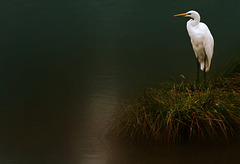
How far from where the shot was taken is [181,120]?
2.54 meters

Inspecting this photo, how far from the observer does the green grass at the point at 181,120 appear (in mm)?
2514

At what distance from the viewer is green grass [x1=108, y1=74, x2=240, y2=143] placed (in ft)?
8.25

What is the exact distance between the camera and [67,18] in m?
7.30

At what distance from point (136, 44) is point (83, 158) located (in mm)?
3746

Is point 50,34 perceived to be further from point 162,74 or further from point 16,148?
point 16,148

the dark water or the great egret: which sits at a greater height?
the great egret

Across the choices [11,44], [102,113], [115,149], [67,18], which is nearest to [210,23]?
[67,18]

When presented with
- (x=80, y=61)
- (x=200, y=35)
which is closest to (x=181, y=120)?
(x=200, y=35)

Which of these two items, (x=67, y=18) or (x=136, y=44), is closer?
(x=136, y=44)

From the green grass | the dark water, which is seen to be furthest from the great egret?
the green grass

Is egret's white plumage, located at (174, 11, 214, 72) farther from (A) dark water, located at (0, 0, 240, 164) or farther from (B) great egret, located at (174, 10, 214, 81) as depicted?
(A) dark water, located at (0, 0, 240, 164)

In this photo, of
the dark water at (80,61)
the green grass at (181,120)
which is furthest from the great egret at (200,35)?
the green grass at (181,120)

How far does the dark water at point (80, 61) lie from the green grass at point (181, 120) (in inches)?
9.7

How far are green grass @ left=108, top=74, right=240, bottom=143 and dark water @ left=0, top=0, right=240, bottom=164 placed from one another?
9.7 inches
